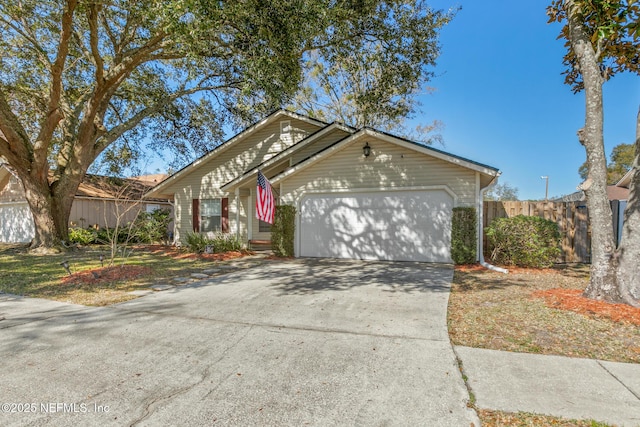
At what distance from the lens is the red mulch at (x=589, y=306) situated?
441cm

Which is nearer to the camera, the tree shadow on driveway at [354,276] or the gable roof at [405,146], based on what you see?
the tree shadow on driveway at [354,276]

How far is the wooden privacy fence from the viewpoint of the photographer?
9789 millimetres

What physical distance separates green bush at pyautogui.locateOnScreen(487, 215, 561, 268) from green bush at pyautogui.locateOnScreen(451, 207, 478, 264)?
18.6 inches

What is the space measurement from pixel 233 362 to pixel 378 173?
326 inches

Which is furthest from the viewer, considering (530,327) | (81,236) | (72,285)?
(81,236)

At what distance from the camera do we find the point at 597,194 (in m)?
5.22

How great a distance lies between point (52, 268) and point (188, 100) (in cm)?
940

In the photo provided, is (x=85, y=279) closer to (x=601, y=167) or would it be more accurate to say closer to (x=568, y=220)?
(x=601, y=167)

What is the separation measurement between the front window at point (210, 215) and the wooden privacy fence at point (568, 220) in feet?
36.3

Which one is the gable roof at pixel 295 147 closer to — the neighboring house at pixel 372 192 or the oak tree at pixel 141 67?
the neighboring house at pixel 372 192

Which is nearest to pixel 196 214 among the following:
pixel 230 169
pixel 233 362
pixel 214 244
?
pixel 230 169

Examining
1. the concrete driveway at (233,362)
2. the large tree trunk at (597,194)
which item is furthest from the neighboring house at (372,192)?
the concrete driveway at (233,362)

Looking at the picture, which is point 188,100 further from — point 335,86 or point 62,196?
point 335,86

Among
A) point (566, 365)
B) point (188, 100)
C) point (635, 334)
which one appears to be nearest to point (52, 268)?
point (188, 100)
